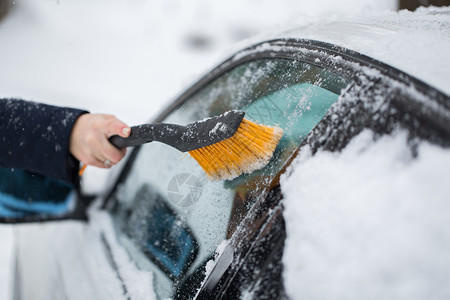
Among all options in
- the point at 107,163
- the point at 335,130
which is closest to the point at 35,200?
the point at 107,163

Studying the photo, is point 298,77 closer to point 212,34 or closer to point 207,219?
point 207,219

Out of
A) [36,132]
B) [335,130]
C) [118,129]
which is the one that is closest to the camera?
[335,130]

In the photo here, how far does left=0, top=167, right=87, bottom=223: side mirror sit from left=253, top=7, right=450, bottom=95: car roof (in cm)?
171

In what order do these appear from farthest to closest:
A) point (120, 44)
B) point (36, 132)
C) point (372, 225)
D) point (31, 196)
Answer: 1. point (120, 44)
2. point (31, 196)
3. point (36, 132)
4. point (372, 225)

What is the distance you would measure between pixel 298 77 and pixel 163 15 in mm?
5754

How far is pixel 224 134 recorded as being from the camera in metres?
1.08

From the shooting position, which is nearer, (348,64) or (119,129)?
(348,64)

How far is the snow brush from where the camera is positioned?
42.7 inches

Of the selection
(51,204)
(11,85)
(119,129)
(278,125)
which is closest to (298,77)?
(278,125)

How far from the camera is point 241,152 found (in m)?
1.14

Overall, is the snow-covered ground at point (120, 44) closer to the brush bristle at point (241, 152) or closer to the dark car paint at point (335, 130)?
the brush bristle at point (241, 152)

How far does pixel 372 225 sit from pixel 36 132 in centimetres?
151

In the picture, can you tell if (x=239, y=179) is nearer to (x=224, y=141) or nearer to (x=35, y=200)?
(x=224, y=141)

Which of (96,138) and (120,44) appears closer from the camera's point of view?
(96,138)
